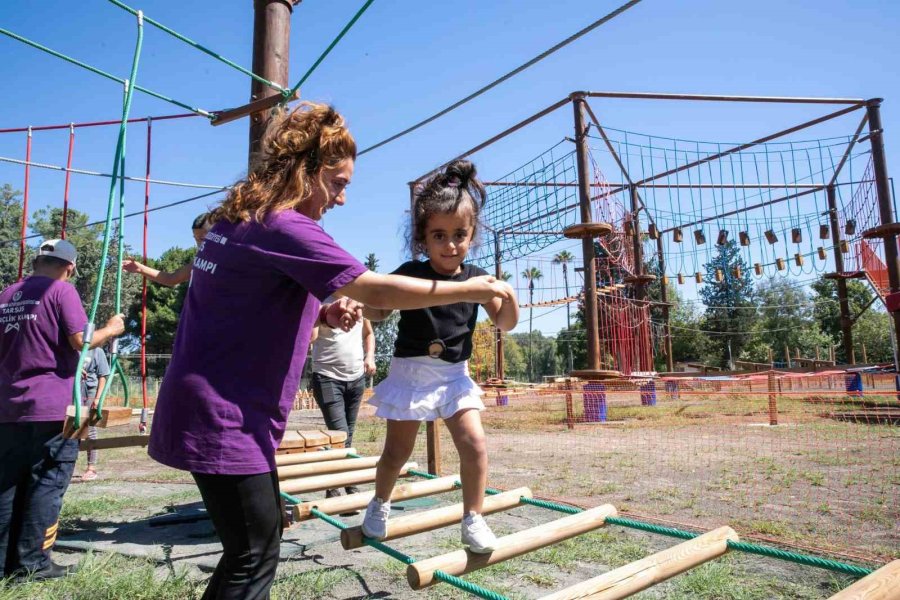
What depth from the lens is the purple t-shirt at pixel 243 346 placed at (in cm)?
149

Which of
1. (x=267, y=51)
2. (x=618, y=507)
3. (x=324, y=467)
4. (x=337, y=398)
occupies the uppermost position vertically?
(x=267, y=51)

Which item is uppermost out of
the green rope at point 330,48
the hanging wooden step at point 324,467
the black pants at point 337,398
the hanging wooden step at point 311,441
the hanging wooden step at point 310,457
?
the green rope at point 330,48

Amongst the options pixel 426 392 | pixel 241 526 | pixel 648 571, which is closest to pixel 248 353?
pixel 241 526

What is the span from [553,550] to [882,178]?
11167 mm

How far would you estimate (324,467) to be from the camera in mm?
3900

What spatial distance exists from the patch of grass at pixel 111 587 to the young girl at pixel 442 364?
1.00 m

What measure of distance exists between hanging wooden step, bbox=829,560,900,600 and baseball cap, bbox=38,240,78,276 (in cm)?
373

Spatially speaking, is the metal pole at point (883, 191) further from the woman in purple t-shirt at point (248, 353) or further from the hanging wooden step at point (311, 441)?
the woman in purple t-shirt at point (248, 353)

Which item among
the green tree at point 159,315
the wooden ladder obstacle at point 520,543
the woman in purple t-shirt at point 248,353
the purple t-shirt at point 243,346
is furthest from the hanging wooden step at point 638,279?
the green tree at point 159,315

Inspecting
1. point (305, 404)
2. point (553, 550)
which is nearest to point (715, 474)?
point (553, 550)

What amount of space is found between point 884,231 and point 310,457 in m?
11.1

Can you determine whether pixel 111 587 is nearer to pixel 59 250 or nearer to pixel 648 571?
pixel 59 250

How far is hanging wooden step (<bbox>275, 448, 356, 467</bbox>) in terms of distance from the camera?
13.3ft

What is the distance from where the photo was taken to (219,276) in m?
1.61
